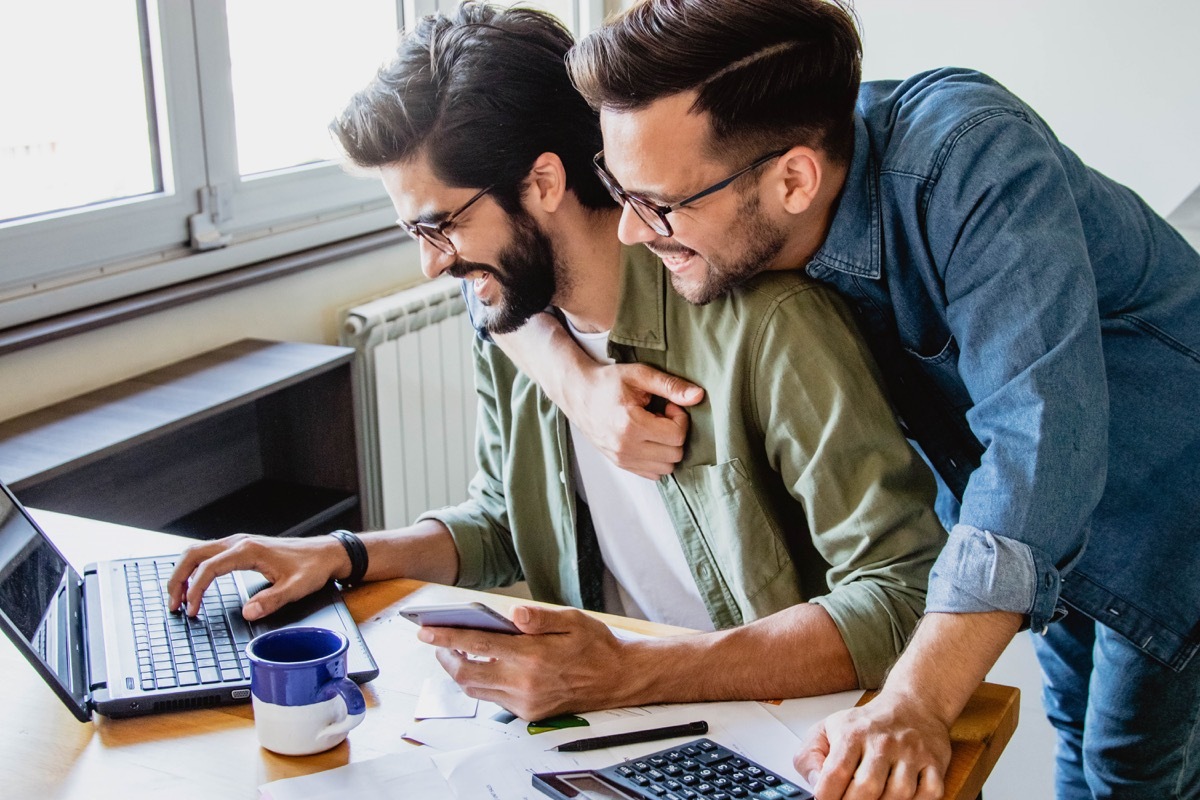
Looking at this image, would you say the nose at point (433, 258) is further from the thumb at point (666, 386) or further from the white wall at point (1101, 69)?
the white wall at point (1101, 69)

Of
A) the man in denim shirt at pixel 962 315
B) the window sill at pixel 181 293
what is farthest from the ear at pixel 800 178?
the window sill at pixel 181 293

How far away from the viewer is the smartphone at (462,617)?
109 cm

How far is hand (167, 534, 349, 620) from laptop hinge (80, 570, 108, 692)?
0.26ft

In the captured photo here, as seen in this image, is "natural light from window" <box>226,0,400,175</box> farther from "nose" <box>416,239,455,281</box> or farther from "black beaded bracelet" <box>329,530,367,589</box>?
"black beaded bracelet" <box>329,530,367,589</box>

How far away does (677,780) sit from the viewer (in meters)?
0.97

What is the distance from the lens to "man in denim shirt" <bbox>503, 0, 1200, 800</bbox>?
1061 millimetres

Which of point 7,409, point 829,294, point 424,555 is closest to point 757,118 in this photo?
point 829,294

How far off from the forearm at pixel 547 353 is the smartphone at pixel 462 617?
1.37 ft

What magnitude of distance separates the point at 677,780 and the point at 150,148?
181 centimetres

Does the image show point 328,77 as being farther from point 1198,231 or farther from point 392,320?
point 1198,231

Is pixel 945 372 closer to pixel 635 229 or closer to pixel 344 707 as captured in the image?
pixel 635 229

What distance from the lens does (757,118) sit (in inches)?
49.7

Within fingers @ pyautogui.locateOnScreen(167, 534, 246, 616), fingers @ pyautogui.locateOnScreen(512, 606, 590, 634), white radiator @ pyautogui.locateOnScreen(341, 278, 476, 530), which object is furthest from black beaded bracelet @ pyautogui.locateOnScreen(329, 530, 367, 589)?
white radiator @ pyautogui.locateOnScreen(341, 278, 476, 530)

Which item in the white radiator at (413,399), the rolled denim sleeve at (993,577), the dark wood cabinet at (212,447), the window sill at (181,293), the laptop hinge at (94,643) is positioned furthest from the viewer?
the white radiator at (413,399)
